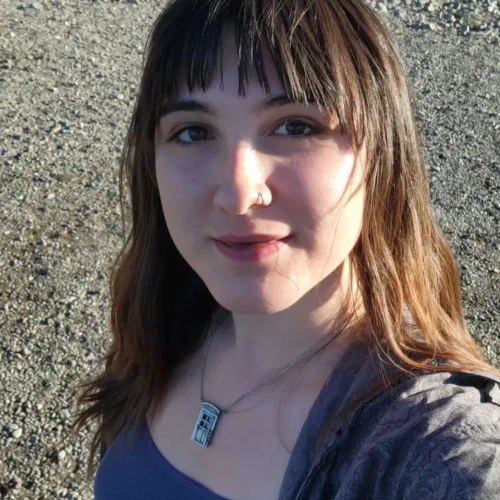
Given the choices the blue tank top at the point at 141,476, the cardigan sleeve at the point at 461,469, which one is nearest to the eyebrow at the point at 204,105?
the cardigan sleeve at the point at 461,469

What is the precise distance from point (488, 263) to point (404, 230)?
8.98 feet

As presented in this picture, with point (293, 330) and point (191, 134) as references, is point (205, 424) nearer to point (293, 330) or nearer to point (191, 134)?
point (293, 330)

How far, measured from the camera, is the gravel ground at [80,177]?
11.0ft

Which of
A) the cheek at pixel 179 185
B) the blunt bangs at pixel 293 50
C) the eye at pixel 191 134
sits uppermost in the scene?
the blunt bangs at pixel 293 50

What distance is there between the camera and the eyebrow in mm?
1399

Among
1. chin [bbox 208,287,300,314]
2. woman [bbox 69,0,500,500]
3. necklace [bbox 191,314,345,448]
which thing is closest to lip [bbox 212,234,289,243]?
woman [bbox 69,0,500,500]

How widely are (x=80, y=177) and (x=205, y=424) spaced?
3.40 metres

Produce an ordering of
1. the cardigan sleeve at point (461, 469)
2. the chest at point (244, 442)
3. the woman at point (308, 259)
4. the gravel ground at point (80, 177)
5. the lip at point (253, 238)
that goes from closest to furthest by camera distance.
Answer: the cardigan sleeve at point (461, 469) → the woman at point (308, 259) → the lip at point (253, 238) → the chest at point (244, 442) → the gravel ground at point (80, 177)

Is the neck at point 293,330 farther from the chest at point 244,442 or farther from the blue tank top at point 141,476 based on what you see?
the blue tank top at point 141,476

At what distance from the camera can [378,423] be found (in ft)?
4.32

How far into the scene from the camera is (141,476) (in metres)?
1.73

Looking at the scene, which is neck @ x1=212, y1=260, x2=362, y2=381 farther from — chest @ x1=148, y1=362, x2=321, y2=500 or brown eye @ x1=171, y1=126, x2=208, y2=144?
brown eye @ x1=171, y1=126, x2=208, y2=144

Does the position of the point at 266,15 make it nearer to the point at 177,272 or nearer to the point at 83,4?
the point at 177,272

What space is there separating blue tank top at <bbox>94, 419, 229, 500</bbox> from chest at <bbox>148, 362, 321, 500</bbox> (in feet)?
0.06
